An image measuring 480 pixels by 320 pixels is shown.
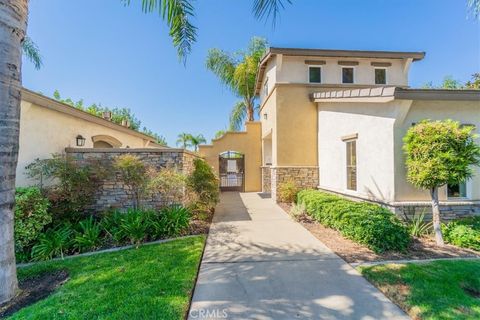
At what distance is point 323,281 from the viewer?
3.90 meters

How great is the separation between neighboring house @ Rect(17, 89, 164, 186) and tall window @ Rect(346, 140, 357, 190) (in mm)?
10327

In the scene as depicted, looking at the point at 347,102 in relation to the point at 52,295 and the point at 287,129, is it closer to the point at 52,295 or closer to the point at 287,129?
the point at 287,129

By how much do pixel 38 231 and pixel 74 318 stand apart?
3.81m

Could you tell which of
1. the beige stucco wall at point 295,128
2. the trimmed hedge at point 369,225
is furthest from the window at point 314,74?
the trimmed hedge at point 369,225

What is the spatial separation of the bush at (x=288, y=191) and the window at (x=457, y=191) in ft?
18.1

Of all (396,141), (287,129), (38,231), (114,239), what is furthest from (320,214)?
(38,231)

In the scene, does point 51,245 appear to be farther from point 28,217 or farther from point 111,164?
point 111,164

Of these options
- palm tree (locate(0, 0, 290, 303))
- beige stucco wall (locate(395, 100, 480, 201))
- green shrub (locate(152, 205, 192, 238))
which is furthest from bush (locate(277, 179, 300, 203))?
palm tree (locate(0, 0, 290, 303))

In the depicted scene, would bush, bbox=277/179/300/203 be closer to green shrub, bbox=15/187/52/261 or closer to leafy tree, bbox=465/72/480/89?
green shrub, bbox=15/187/52/261

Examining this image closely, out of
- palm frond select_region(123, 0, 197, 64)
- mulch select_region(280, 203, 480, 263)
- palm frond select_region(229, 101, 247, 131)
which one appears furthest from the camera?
palm frond select_region(229, 101, 247, 131)

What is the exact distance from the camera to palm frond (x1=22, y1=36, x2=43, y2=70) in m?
7.54

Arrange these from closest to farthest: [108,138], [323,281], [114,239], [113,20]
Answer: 1. [323,281]
2. [114,239]
3. [113,20]
4. [108,138]

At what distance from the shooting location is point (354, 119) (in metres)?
7.97

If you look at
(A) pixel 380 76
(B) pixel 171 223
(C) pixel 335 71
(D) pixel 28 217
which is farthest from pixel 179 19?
(A) pixel 380 76
